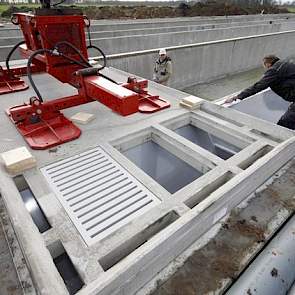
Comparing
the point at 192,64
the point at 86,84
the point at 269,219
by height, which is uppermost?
the point at 86,84

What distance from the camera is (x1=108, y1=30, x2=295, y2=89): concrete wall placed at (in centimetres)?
488

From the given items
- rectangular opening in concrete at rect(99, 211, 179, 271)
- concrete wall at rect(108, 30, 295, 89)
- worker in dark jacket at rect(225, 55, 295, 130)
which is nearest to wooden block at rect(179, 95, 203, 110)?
worker in dark jacket at rect(225, 55, 295, 130)

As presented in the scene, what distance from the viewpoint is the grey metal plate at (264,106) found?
339 cm

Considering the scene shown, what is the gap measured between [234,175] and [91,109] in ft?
5.16

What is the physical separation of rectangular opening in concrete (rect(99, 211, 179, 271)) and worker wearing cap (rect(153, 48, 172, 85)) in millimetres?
3974

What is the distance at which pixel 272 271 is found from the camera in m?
1.11

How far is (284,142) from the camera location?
1650mm

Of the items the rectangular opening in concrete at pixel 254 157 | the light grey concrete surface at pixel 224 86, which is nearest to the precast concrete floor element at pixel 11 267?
the rectangular opening in concrete at pixel 254 157

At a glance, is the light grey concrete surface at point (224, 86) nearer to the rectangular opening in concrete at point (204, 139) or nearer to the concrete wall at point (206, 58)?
the concrete wall at point (206, 58)

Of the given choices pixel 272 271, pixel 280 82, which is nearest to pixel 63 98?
pixel 272 271

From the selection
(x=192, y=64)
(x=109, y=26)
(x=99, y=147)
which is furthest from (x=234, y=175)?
(x=109, y=26)

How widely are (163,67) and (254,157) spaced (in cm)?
349

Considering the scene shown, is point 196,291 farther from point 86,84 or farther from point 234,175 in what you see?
point 86,84

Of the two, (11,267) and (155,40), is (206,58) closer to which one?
(155,40)
